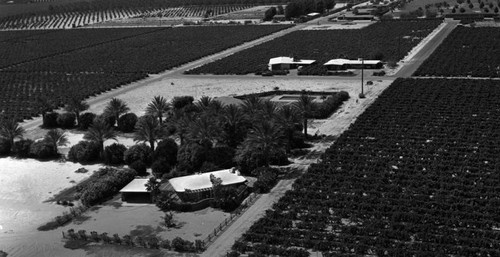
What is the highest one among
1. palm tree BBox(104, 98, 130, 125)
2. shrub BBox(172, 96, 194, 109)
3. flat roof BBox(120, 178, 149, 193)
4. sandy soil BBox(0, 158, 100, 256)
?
palm tree BBox(104, 98, 130, 125)

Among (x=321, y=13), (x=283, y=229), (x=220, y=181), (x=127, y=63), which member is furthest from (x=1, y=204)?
(x=321, y=13)

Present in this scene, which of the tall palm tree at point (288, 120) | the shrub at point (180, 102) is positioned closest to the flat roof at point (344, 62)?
the shrub at point (180, 102)

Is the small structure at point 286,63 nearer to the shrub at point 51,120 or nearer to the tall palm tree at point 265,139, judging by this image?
the shrub at point 51,120

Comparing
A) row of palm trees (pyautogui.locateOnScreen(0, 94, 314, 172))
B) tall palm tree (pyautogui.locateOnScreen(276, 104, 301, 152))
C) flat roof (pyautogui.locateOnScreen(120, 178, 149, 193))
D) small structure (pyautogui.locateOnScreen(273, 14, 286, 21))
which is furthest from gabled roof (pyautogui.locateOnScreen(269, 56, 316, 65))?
small structure (pyautogui.locateOnScreen(273, 14, 286, 21))

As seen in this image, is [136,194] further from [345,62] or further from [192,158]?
[345,62]

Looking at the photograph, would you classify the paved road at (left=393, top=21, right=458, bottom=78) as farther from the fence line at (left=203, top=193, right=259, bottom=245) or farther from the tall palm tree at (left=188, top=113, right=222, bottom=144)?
the fence line at (left=203, top=193, right=259, bottom=245)
